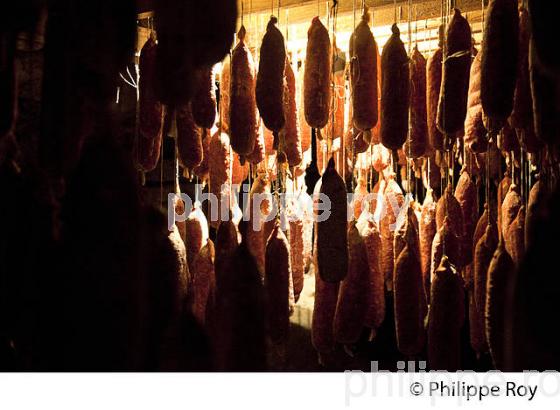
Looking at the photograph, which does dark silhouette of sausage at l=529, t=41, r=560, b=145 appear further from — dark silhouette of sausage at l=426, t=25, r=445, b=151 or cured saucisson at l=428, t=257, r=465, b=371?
dark silhouette of sausage at l=426, t=25, r=445, b=151

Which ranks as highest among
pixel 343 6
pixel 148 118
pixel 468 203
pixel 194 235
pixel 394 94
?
pixel 343 6

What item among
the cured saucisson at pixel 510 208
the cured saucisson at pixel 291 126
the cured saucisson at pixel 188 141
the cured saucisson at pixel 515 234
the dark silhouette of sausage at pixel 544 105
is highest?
the cured saucisson at pixel 291 126

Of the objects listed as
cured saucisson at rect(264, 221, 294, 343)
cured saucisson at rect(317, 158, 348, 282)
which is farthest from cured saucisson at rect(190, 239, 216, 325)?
cured saucisson at rect(317, 158, 348, 282)

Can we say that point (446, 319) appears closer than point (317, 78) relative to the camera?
Yes

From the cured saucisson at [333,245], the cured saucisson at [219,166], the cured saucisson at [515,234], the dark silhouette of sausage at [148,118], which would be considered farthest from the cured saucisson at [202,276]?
the cured saucisson at [515,234]

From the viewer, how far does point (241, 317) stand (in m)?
1.02

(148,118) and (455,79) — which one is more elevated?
(455,79)

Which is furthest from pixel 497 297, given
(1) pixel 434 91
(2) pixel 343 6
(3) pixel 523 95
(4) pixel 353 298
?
(2) pixel 343 6

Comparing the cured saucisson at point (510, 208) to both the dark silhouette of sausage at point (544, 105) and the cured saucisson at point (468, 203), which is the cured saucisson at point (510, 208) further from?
the dark silhouette of sausage at point (544, 105)

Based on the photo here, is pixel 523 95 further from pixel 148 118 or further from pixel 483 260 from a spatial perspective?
pixel 148 118

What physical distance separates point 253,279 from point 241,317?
0.34ft

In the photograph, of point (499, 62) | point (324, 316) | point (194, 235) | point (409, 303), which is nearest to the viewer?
point (499, 62)

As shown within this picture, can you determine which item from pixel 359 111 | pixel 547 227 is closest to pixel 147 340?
pixel 547 227
